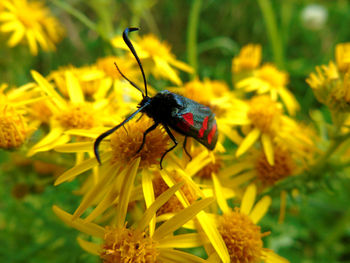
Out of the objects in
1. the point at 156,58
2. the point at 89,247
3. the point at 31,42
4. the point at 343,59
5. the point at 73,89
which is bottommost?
the point at 89,247

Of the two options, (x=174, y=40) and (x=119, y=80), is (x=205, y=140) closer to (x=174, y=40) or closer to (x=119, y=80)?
(x=119, y=80)

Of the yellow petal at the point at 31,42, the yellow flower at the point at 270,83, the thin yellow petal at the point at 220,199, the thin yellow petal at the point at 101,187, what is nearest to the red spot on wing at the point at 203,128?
the thin yellow petal at the point at 220,199

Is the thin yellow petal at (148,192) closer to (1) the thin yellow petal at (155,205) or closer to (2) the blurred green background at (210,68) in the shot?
(1) the thin yellow petal at (155,205)

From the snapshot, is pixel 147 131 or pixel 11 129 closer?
pixel 147 131

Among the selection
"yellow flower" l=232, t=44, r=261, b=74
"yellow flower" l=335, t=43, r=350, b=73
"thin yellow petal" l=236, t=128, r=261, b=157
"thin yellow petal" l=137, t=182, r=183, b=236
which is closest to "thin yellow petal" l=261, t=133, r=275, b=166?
"thin yellow petal" l=236, t=128, r=261, b=157

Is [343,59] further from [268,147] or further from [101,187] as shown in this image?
[101,187]

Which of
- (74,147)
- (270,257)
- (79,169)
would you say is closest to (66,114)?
(74,147)

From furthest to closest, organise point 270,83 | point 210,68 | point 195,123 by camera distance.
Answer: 1. point 210,68
2. point 270,83
3. point 195,123

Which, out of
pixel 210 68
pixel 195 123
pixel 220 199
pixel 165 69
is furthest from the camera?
pixel 210 68
